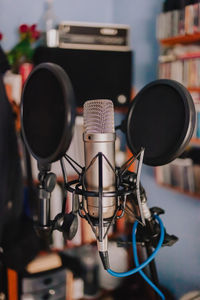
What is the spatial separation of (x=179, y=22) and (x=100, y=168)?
4.32ft

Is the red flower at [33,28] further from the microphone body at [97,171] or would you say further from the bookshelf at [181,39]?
the microphone body at [97,171]

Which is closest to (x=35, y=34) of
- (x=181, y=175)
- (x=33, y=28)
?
(x=33, y=28)

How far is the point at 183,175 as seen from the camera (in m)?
1.64

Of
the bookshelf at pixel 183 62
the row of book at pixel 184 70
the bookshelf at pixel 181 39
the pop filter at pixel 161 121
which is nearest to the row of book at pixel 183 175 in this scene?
the bookshelf at pixel 183 62

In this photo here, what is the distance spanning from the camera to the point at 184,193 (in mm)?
1669

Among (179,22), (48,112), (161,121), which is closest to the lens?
(48,112)

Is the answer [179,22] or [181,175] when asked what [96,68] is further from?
[181,175]

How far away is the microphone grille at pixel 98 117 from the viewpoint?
0.51 m

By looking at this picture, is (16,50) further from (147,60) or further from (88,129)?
(88,129)

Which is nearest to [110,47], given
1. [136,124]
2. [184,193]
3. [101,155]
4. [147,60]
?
[147,60]

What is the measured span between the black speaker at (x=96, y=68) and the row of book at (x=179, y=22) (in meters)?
0.23

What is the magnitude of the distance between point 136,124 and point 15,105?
3.43ft

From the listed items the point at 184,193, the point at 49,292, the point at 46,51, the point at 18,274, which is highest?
the point at 46,51

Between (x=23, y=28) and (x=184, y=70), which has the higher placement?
(x=23, y=28)
